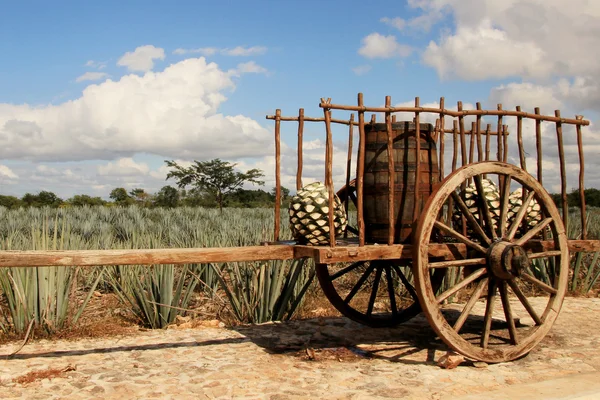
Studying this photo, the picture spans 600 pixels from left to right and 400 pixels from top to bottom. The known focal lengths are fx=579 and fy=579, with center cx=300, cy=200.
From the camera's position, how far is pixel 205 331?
4.94 meters

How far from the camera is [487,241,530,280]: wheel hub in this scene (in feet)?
12.7

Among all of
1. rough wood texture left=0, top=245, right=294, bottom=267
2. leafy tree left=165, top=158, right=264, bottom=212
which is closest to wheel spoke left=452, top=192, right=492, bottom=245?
rough wood texture left=0, top=245, right=294, bottom=267

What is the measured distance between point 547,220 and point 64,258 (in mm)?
3313

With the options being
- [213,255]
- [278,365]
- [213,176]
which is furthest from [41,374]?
[213,176]

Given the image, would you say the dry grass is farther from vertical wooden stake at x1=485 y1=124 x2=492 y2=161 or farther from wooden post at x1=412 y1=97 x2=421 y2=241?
vertical wooden stake at x1=485 y1=124 x2=492 y2=161

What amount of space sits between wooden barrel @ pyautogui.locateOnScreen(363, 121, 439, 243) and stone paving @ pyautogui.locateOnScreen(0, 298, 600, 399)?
3.05ft

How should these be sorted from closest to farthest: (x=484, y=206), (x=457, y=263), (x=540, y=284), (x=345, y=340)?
(x=457, y=263) → (x=484, y=206) → (x=540, y=284) → (x=345, y=340)

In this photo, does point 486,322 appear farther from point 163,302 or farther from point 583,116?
point 163,302

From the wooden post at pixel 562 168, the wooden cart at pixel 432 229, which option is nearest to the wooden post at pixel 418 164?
the wooden cart at pixel 432 229

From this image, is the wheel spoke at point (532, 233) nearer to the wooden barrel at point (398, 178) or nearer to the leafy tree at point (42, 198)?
the wooden barrel at point (398, 178)

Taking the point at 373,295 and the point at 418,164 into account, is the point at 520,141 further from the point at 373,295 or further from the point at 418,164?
the point at 373,295

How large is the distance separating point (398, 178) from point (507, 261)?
939mm

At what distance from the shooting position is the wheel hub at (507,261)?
3.88 m

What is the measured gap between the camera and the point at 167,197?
36.1 m
